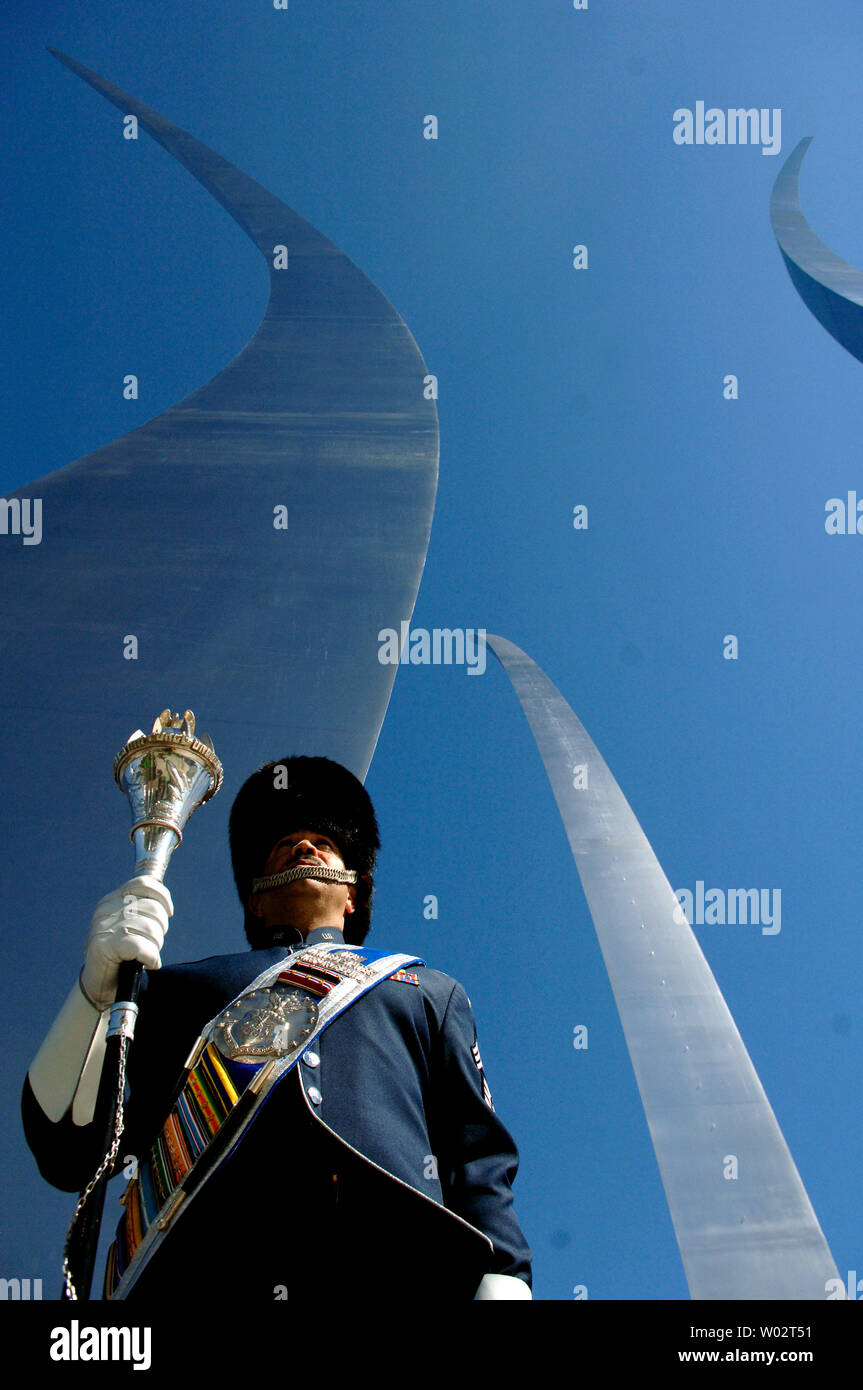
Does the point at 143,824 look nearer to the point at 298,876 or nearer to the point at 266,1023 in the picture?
the point at 298,876

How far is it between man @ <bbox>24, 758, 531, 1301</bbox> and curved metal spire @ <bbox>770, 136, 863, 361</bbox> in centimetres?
866

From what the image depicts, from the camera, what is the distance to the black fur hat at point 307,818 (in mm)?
3160

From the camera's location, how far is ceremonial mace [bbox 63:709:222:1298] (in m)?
2.11

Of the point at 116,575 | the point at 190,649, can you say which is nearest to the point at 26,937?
the point at 190,649

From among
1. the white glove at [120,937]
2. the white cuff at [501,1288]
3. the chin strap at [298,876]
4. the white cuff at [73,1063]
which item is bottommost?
the white cuff at [501,1288]

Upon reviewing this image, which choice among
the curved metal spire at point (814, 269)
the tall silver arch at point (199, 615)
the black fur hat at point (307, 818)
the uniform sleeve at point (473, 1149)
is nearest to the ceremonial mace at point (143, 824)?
the black fur hat at point (307, 818)

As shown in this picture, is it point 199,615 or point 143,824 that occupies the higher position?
point 199,615

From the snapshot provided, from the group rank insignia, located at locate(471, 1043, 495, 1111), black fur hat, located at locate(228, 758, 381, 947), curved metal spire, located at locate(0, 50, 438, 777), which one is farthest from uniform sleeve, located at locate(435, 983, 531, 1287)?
curved metal spire, located at locate(0, 50, 438, 777)

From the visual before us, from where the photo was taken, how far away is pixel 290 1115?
2.19 m

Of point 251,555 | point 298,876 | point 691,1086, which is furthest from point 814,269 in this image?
point 298,876

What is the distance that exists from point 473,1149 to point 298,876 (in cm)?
79

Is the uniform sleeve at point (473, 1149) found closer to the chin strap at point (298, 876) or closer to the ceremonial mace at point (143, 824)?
the chin strap at point (298, 876)
